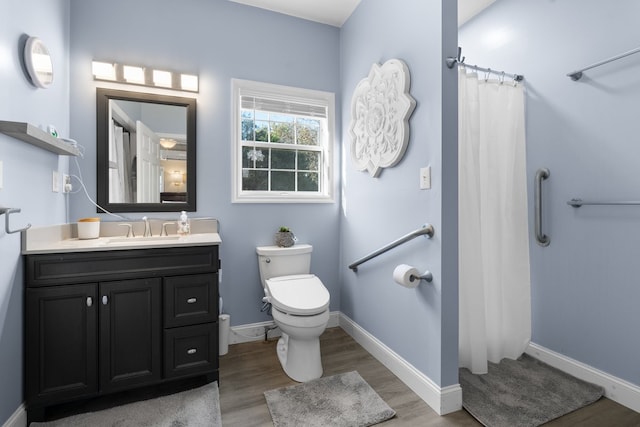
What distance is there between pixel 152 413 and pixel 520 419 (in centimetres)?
188

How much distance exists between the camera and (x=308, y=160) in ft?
9.18

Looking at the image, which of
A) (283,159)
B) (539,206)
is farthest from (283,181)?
(539,206)

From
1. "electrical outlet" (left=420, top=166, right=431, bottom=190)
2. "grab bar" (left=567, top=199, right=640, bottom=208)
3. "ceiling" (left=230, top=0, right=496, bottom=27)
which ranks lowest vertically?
"grab bar" (left=567, top=199, right=640, bottom=208)

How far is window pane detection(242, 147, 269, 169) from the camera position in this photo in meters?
2.59

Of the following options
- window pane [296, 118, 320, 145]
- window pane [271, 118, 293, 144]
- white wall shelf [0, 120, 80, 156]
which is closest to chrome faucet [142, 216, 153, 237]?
white wall shelf [0, 120, 80, 156]

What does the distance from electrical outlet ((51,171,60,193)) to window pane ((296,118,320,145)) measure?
1.72 meters

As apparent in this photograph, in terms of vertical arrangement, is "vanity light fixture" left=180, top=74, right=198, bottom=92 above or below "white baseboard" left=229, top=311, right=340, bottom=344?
above

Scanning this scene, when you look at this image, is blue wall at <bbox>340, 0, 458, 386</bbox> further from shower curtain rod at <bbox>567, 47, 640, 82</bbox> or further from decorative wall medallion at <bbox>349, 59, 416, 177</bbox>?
shower curtain rod at <bbox>567, 47, 640, 82</bbox>

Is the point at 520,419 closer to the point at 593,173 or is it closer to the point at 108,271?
the point at 593,173

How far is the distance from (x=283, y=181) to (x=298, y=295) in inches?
42.6

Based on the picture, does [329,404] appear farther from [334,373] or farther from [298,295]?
[298,295]

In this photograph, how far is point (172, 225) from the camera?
226 centimetres

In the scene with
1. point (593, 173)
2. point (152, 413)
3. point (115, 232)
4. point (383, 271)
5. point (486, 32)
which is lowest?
point (152, 413)

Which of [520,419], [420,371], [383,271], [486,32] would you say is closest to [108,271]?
[383,271]
